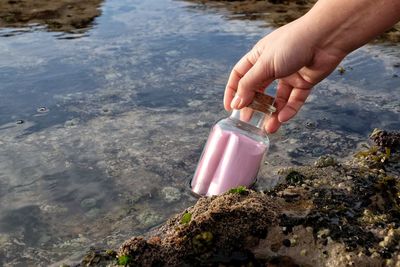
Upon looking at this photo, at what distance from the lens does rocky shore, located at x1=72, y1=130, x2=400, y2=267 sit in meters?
2.91

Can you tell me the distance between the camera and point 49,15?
9.30m

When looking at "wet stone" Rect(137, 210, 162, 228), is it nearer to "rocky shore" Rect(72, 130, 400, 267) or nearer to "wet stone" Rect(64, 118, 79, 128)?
"rocky shore" Rect(72, 130, 400, 267)

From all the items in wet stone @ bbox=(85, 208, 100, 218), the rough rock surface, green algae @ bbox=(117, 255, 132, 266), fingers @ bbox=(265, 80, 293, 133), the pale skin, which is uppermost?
the pale skin

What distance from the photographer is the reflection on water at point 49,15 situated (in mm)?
8586

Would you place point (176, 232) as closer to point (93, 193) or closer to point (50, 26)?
point (93, 193)

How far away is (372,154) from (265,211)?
5.81 ft

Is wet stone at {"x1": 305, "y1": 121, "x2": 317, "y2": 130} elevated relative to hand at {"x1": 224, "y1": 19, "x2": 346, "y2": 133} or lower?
lower

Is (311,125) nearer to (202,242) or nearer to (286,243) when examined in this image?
(286,243)

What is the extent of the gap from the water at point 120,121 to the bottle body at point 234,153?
412mm

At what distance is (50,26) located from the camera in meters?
8.63

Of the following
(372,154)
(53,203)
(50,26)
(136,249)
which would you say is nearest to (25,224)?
(53,203)

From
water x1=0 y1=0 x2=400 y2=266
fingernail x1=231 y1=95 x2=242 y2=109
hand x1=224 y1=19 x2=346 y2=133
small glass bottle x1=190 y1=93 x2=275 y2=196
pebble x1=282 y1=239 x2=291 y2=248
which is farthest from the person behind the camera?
water x1=0 y1=0 x2=400 y2=266

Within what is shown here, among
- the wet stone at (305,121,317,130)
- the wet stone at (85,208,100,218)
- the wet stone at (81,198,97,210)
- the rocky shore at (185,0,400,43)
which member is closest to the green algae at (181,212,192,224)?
the wet stone at (85,208,100,218)

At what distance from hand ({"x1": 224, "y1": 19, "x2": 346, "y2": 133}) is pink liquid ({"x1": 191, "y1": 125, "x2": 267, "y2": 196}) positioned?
25 cm
